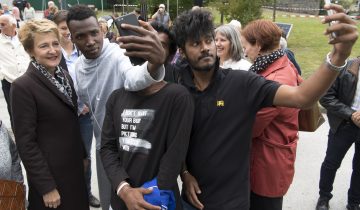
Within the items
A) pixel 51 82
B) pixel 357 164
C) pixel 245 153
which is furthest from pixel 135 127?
pixel 357 164

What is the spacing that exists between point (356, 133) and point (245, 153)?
195cm

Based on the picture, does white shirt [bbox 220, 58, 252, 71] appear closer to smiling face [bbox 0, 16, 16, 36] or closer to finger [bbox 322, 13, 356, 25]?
finger [bbox 322, 13, 356, 25]

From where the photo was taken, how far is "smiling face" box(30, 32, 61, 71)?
2.38 meters

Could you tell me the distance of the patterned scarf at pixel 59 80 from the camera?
2371mm

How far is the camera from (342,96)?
11.3 feet

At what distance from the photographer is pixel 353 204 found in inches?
143

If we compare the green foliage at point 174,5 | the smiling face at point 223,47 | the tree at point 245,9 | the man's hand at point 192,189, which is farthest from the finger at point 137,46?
the green foliage at point 174,5

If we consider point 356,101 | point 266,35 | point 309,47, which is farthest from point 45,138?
point 309,47

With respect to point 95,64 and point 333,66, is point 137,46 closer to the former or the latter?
point 333,66

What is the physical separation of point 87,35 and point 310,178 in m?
3.35

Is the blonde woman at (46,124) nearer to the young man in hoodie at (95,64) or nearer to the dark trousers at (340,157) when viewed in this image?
the young man in hoodie at (95,64)

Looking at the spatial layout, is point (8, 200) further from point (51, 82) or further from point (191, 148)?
point (191, 148)

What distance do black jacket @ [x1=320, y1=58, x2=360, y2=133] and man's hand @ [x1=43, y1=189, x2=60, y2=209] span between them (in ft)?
8.31

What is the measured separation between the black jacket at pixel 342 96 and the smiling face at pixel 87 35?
2215 mm
